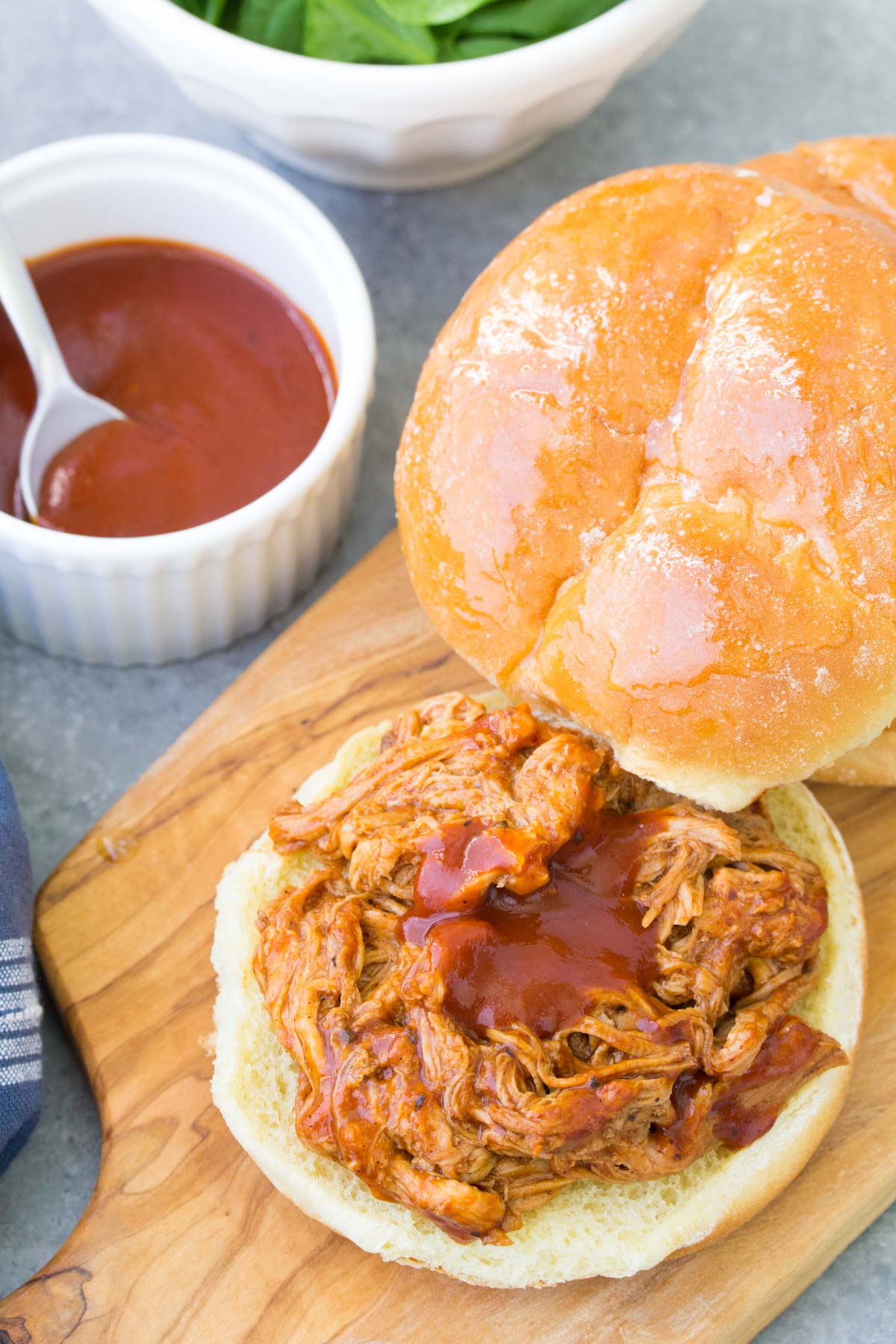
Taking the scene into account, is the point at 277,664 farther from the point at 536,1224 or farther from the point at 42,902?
the point at 536,1224

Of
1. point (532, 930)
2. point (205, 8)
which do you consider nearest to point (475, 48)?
point (205, 8)

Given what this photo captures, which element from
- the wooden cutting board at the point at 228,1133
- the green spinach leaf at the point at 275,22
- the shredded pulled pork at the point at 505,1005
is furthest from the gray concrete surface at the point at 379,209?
the shredded pulled pork at the point at 505,1005

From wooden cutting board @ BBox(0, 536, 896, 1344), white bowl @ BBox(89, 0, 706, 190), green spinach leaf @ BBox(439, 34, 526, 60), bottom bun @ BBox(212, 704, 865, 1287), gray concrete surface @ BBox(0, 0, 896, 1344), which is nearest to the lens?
bottom bun @ BBox(212, 704, 865, 1287)

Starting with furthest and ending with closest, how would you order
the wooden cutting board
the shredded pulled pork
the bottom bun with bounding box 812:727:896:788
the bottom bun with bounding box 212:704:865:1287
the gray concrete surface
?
the gray concrete surface, the bottom bun with bounding box 812:727:896:788, the wooden cutting board, the bottom bun with bounding box 212:704:865:1287, the shredded pulled pork

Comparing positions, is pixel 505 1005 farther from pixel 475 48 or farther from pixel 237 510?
pixel 475 48

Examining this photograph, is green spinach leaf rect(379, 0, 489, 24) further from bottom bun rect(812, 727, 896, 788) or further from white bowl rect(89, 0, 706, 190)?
bottom bun rect(812, 727, 896, 788)

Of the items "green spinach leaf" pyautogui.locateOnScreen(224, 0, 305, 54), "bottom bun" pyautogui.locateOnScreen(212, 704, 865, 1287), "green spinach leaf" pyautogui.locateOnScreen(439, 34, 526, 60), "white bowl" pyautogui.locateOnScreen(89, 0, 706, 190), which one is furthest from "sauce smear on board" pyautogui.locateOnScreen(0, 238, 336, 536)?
"bottom bun" pyautogui.locateOnScreen(212, 704, 865, 1287)

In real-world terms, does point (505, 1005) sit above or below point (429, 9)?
below
